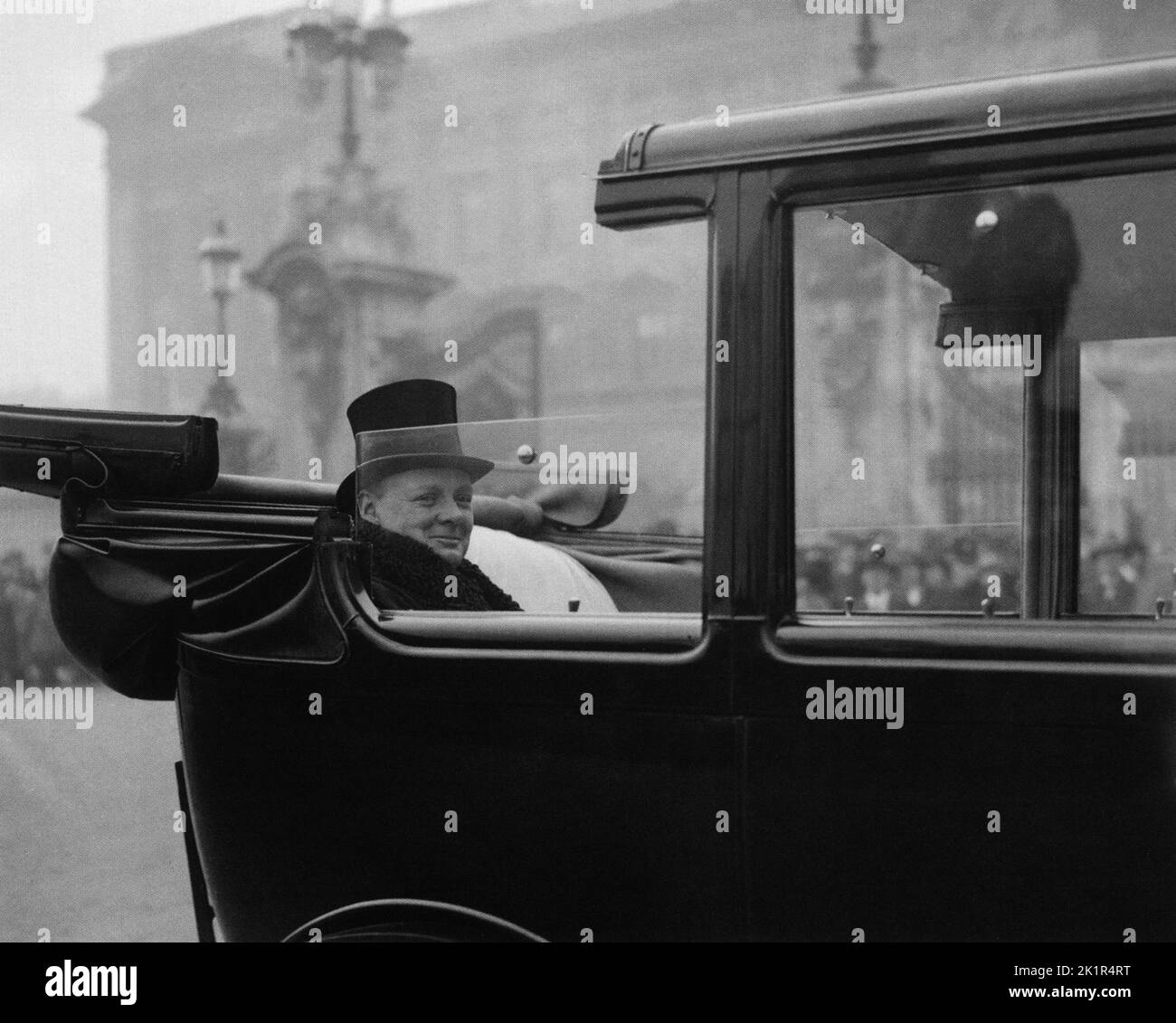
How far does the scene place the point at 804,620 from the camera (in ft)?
5.92

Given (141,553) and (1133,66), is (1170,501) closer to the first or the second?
(1133,66)

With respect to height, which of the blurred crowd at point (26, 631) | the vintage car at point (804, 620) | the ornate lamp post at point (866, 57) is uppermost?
the ornate lamp post at point (866, 57)

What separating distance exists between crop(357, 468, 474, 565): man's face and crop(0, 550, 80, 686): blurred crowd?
6.89m

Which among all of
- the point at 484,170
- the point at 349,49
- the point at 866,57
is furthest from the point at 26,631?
the point at 866,57

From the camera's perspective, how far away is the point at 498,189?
585 centimetres

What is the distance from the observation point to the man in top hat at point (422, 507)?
7.13ft

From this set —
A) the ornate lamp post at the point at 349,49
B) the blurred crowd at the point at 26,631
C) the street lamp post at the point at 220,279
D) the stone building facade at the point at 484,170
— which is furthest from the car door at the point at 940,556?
the blurred crowd at the point at 26,631

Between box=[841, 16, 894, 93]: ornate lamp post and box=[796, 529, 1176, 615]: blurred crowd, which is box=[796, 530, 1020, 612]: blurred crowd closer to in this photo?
box=[796, 529, 1176, 615]: blurred crowd

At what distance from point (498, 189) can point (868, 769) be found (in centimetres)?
452

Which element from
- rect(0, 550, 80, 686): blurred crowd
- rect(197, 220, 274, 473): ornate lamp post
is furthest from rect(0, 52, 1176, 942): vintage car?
rect(0, 550, 80, 686): blurred crowd

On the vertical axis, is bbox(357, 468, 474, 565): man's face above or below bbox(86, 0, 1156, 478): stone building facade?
below

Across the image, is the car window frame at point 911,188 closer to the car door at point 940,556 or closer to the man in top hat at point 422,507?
the car door at point 940,556

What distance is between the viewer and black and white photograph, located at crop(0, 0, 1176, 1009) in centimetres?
168

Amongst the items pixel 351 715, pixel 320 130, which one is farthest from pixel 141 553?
pixel 320 130
